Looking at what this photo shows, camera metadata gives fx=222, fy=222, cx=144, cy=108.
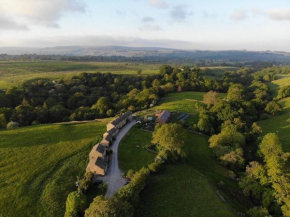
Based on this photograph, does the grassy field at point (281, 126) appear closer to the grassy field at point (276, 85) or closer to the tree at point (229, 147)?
the tree at point (229, 147)

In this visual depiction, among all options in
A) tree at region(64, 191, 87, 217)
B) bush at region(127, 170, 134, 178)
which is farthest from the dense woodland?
bush at region(127, 170, 134, 178)

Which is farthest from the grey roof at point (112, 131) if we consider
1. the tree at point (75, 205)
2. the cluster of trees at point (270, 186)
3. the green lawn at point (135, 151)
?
the cluster of trees at point (270, 186)

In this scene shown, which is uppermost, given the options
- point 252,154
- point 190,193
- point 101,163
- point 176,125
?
point 176,125

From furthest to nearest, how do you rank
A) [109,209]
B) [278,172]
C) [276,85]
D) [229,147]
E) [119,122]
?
1. [276,85]
2. [119,122]
3. [229,147]
4. [278,172]
5. [109,209]

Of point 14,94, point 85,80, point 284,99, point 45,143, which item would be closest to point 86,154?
point 45,143

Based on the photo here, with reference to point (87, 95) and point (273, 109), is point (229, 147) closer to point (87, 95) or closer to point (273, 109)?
point (273, 109)

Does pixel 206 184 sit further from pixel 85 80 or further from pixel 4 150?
pixel 85 80

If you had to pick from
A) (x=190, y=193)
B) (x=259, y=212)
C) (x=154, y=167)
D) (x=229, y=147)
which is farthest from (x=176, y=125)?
(x=259, y=212)

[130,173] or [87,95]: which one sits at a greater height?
[87,95]
